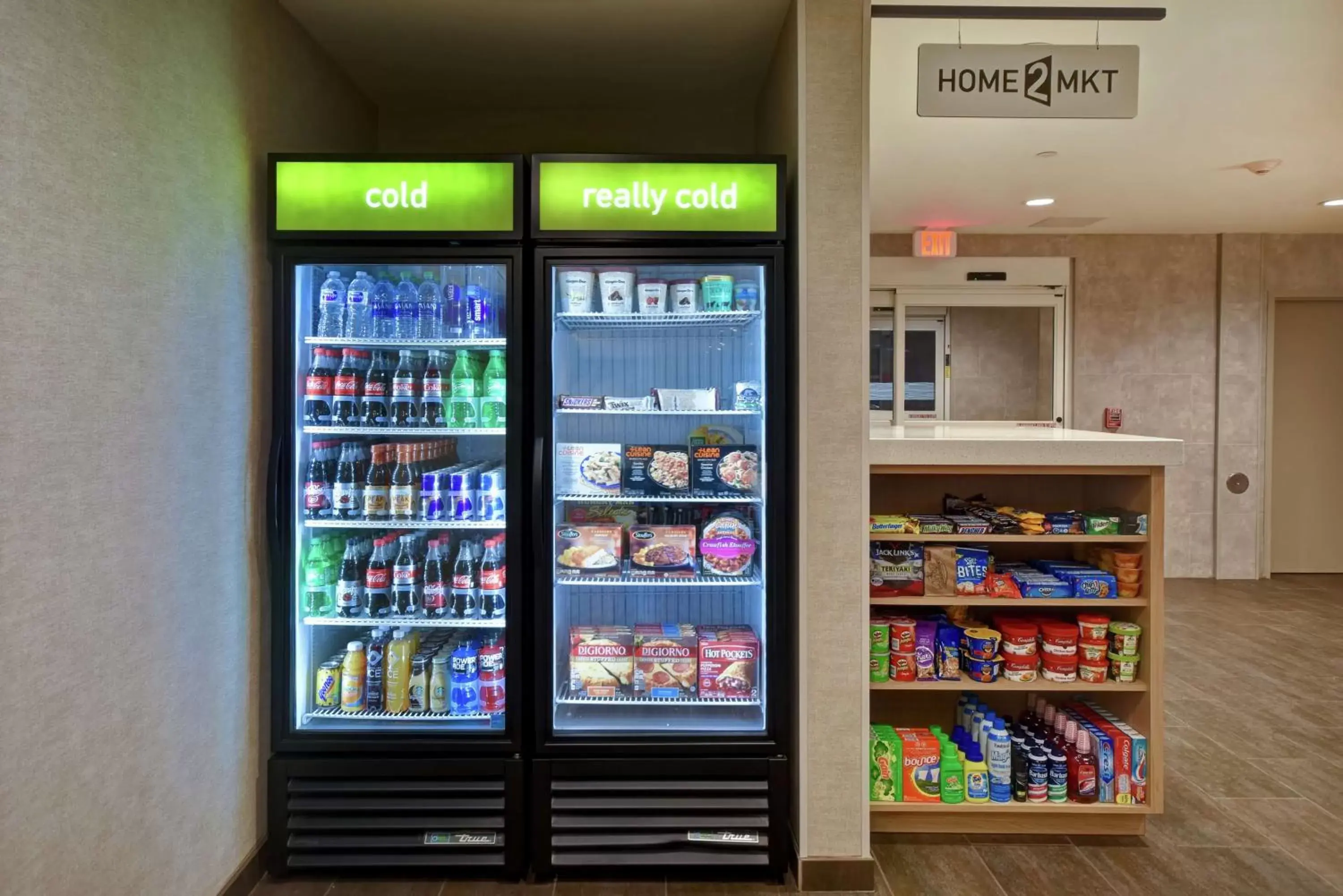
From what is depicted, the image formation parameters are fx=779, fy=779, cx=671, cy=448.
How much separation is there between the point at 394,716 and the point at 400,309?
1357 mm

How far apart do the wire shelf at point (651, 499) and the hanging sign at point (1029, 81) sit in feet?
4.74

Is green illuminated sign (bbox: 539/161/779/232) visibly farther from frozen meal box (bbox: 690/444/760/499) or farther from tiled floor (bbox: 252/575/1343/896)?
tiled floor (bbox: 252/575/1343/896)

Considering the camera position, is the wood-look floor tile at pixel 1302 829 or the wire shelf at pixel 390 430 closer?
the wire shelf at pixel 390 430

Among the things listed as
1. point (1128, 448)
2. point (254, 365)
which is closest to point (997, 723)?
point (1128, 448)

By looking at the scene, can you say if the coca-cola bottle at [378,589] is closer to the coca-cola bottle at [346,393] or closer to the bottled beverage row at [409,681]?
the bottled beverage row at [409,681]

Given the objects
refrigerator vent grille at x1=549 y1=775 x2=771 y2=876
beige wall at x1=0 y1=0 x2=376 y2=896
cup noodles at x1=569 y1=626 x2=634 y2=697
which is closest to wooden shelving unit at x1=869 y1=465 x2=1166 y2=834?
refrigerator vent grille at x1=549 y1=775 x2=771 y2=876

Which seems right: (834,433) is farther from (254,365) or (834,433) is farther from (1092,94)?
(254,365)

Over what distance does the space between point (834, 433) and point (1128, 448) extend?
1062mm

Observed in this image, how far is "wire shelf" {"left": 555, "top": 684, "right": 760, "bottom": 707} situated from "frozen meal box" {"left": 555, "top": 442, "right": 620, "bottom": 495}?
707 millimetres

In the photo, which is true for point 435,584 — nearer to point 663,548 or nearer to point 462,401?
point 462,401

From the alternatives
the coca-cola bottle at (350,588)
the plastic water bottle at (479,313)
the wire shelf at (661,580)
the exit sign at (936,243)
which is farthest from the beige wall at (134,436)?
the exit sign at (936,243)

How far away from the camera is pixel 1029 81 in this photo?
2.64 m

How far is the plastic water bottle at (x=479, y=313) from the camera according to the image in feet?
8.54

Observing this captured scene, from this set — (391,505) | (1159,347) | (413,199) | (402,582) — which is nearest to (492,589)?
(402,582)
